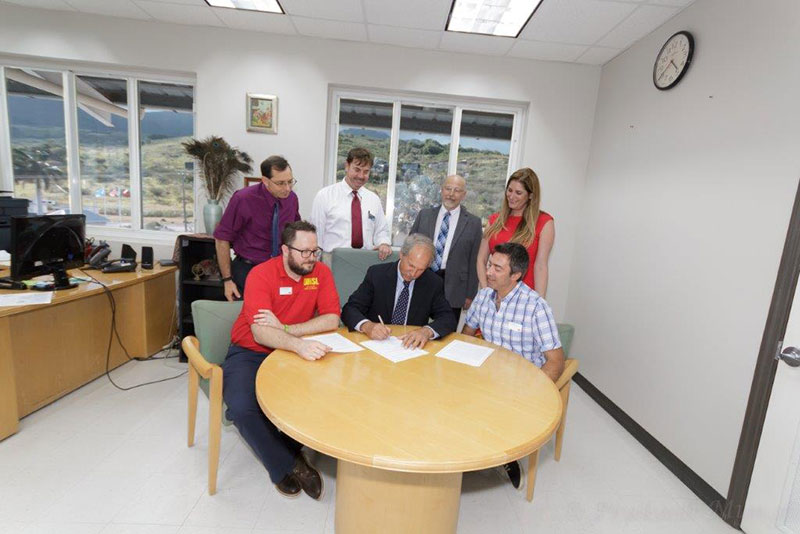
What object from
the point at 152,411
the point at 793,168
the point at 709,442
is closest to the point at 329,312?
the point at 152,411

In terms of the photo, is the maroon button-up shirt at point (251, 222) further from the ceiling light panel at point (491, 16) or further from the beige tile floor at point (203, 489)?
the ceiling light panel at point (491, 16)

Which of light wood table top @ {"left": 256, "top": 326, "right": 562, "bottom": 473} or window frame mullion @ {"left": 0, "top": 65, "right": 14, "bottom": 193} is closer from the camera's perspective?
light wood table top @ {"left": 256, "top": 326, "right": 562, "bottom": 473}

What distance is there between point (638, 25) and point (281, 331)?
11.4 feet

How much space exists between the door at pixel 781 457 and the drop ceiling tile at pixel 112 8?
5.13m

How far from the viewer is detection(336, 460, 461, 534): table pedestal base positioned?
1.43 m

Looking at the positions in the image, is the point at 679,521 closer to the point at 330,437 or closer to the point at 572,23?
the point at 330,437

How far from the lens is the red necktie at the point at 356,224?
125 inches

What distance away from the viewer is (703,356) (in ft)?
7.71

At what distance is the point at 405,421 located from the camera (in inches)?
50.3

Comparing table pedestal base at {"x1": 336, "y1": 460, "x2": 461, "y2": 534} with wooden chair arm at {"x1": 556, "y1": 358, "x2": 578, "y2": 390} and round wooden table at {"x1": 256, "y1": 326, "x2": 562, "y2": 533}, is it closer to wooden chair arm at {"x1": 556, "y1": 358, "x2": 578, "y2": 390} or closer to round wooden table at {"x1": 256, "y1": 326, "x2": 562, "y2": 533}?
round wooden table at {"x1": 256, "y1": 326, "x2": 562, "y2": 533}

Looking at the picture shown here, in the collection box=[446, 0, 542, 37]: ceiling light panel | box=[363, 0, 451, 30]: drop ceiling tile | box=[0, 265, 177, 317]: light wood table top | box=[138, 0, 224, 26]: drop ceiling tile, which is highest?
box=[446, 0, 542, 37]: ceiling light panel

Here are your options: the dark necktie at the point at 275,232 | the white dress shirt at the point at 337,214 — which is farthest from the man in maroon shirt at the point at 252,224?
the white dress shirt at the point at 337,214

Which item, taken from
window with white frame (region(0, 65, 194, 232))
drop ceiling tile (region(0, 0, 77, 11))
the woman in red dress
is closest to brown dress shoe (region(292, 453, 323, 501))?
the woman in red dress

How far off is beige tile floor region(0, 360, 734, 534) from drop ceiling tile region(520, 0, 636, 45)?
3.12 m
